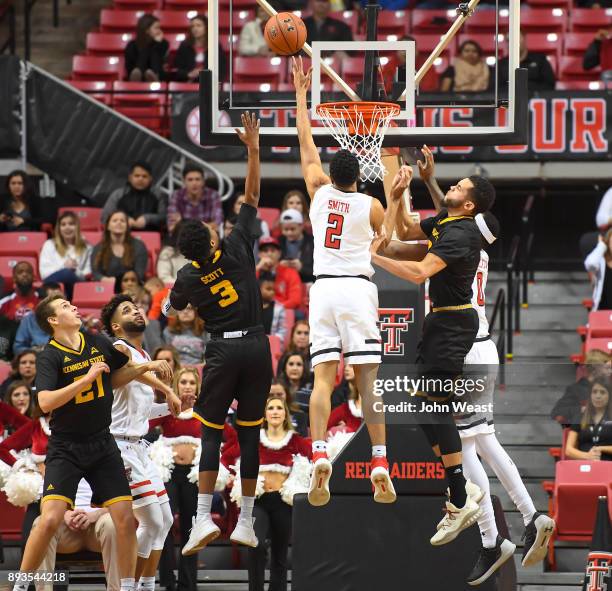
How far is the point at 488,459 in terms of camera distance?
10.6 meters

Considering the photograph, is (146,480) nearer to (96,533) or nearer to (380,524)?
(96,533)

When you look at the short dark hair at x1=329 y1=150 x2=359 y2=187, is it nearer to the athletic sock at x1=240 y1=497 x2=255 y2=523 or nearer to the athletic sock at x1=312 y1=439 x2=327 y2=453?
the athletic sock at x1=312 y1=439 x2=327 y2=453

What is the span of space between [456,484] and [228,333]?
1849 millimetres

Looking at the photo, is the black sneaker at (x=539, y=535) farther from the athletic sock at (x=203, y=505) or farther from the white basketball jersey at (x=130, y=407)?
the white basketball jersey at (x=130, y=407)

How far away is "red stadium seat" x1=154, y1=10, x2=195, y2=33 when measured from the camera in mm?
19641

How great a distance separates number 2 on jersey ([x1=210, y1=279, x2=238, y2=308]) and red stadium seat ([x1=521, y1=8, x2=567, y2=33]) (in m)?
9.94

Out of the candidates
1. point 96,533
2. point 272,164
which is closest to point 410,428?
point 96,533

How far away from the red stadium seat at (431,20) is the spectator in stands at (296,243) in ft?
14.0

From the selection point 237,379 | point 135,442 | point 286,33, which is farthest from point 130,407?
point 286,33

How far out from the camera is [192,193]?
16062 millimetres

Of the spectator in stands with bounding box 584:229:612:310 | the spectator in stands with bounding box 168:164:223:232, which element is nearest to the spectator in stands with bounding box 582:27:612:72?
the spectator in stands with bounding box 584:229:612:310

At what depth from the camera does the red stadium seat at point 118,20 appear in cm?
1984

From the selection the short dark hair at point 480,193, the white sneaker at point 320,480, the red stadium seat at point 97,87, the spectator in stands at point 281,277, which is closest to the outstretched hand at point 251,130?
the short dark hair at point 480,193

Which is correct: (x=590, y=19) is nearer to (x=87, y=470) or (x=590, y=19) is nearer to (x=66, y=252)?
(x=66, y=252)
